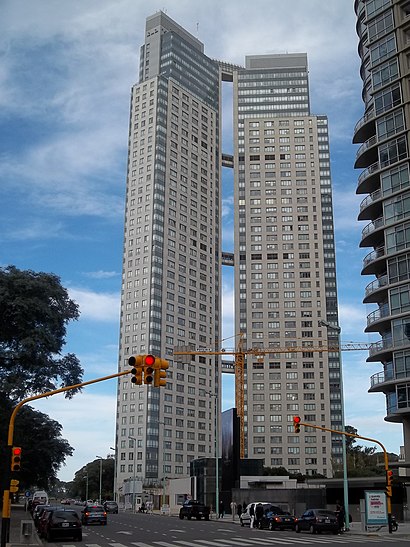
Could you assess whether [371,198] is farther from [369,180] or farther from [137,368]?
[137,368]

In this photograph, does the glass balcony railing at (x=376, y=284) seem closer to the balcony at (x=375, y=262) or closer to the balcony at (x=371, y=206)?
the balcony at (x=375, y=262)

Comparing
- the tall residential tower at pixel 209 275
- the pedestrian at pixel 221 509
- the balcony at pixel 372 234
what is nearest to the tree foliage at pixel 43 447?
the pedestrian at pixel 221 509

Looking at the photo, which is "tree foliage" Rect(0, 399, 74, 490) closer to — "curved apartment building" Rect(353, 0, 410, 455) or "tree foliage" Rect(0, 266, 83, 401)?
"tree foliage" Rect(0, 266, 83, 401)

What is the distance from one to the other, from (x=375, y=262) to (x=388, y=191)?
692 centimetres

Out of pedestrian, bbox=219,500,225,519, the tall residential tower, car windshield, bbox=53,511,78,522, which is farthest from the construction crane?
car windshield, bbox=53,511,78,522

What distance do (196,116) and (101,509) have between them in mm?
137973

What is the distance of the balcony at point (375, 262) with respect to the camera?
63678mm

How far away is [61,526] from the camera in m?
31.4

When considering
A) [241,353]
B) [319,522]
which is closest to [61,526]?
[319,522]

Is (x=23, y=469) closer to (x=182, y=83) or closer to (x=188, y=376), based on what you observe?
(x=188, y=376)

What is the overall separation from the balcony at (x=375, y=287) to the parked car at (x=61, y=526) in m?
39.3

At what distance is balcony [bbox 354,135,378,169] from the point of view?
221 ft

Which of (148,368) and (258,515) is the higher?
(148,368)

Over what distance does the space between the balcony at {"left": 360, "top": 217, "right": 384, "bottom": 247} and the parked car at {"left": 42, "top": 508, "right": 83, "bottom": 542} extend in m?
42.5
